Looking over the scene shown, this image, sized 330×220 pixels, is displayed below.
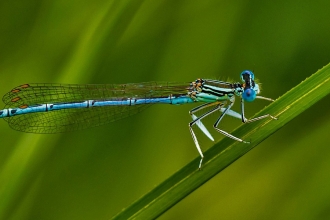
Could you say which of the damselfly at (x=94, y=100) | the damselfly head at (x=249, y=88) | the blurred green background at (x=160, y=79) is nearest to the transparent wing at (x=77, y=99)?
the damselfly at (x=94, y=100)

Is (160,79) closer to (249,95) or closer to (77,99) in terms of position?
(77,99)

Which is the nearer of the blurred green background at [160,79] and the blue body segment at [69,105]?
the blurred green background at [160,79]

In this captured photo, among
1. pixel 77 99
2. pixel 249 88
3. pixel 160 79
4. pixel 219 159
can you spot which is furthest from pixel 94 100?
pixel 219 159

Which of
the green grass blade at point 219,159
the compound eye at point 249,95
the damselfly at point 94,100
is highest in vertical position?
the damselfly at point 94,100

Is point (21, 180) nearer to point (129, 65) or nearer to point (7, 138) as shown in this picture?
point (7, 138)

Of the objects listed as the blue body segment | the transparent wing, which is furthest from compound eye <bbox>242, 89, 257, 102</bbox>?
the blue body segment

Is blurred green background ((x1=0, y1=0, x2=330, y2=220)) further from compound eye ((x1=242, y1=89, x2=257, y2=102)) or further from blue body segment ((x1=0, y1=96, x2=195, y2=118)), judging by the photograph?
compound eye ((x1=242, y1=89, x2=257, y2=102))

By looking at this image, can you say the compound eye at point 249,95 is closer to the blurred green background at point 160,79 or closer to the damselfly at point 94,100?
the damselfly at point 94,100

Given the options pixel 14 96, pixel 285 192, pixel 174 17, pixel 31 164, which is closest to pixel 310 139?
pixel 285 192
